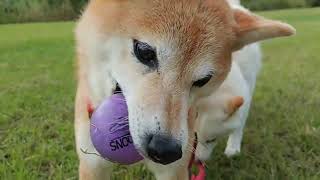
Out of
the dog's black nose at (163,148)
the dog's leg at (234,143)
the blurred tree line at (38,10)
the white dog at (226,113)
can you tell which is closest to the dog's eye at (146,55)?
the dog's black nose at (163,148)

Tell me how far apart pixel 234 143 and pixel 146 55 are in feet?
5.64

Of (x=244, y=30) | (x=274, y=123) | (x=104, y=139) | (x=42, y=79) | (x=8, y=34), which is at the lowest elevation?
(x=8, y=34)

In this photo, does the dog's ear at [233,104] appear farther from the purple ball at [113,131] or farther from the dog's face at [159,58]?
the purple ball at [113,131]

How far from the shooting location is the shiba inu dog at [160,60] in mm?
2230

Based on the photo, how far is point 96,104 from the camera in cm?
268

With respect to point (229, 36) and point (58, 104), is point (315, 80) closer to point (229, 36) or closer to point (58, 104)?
point (58, 104)

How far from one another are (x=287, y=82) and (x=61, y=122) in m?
2.97

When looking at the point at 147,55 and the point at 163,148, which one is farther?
the point at 147,55

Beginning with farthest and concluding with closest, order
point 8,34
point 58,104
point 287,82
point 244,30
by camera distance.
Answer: point 8,34 < point 287,82 < point 58,104 < point 244,30

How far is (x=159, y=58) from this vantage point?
7.57ft

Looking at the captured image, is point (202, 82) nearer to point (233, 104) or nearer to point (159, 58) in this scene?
point (159, 58)

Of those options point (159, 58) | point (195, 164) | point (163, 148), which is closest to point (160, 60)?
point (159, 58)

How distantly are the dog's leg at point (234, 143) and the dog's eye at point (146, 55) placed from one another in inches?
63.0

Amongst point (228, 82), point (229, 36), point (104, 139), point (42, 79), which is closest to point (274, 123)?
point (228, 82)
